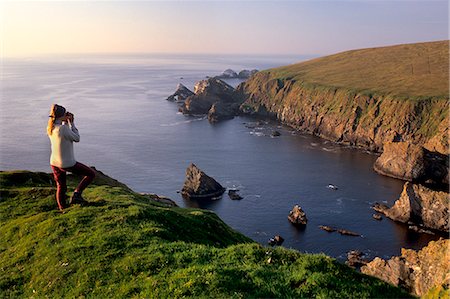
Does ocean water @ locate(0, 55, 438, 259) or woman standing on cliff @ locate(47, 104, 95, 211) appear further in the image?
ocean water @ locate(0, 55, 438, 259)

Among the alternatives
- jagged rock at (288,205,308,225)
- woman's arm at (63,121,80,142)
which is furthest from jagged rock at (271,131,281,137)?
woman's arm at (63,121,80,142)

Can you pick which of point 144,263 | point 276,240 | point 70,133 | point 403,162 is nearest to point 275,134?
point 403,162

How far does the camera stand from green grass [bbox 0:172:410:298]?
12.6m

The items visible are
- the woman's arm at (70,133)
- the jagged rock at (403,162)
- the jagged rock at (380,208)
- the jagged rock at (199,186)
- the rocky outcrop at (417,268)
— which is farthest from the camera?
the jagged rock at (403,162)

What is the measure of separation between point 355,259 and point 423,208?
25.4 m

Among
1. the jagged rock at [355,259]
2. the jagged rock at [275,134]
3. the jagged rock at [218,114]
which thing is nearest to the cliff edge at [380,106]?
the jagged rock at [275,134]

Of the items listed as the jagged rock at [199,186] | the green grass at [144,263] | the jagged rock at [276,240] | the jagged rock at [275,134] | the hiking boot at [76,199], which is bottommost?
the jagged rock at [276,240]

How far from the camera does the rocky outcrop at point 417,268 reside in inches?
1725

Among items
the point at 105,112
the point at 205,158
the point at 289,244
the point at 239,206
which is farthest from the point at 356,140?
the point at 105,112

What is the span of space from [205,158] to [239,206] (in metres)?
39.5

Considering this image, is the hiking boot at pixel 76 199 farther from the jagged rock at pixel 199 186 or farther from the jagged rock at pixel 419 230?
the jagged rock at pixel 419 230

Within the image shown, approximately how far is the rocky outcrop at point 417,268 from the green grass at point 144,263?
33496 millimetres

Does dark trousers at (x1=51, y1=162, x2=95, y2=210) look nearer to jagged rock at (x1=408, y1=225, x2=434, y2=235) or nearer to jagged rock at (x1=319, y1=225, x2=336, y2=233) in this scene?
jagged rock at (x1=319, y1=225, x2=336, y2=233)

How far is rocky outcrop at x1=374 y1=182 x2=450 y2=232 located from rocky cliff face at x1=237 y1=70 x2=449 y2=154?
43.3 m
